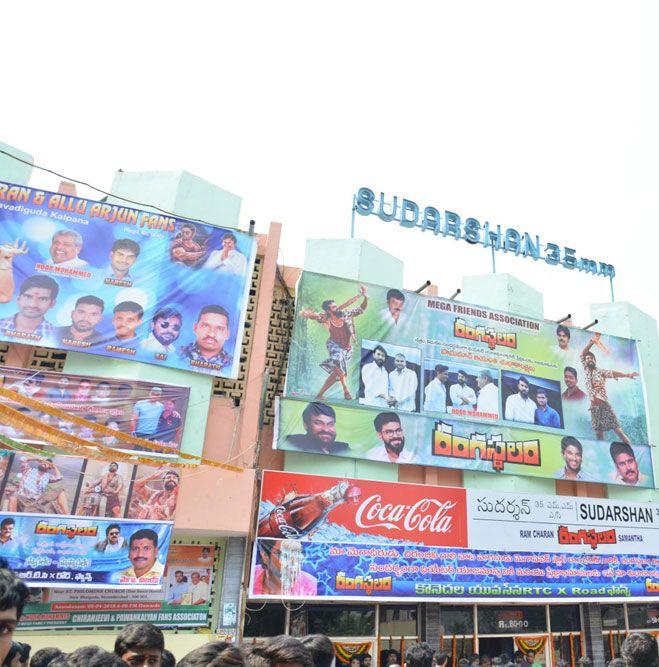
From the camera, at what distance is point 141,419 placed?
1002 centimetres

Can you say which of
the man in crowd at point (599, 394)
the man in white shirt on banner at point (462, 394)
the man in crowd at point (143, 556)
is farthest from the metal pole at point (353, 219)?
the man in crowd at point (143, 556)

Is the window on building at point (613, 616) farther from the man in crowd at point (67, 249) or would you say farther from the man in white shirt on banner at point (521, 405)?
the man in crowd at point (67, 249)

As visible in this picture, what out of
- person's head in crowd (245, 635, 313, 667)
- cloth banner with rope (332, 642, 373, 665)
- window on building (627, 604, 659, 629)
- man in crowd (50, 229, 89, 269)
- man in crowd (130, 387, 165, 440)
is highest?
man in crowd (50, 229, 89, 269)

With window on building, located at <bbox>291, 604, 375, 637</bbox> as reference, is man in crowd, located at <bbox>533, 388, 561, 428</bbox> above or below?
above

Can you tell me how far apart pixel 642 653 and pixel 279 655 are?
2478 mm

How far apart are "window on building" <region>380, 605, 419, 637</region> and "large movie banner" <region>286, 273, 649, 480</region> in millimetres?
4185

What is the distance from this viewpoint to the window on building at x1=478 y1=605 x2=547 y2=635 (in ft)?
39.8

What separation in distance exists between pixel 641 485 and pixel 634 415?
72.1 inches

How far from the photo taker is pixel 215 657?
2.45 m

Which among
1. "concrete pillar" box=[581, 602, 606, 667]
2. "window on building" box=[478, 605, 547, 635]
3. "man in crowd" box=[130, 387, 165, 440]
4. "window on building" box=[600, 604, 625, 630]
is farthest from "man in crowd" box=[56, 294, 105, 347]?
"window on building" box=[600, 604, 625, 630]

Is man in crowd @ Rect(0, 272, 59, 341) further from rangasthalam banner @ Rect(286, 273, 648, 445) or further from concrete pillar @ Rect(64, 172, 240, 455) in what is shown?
rangasthalam banner @ Rect(286, 273, 648, 445)

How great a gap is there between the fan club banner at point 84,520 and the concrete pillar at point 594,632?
10.2 metres

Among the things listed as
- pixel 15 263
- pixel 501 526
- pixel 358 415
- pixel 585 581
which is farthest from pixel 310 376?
pixel 585 581

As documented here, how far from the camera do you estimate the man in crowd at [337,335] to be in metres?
11.8
